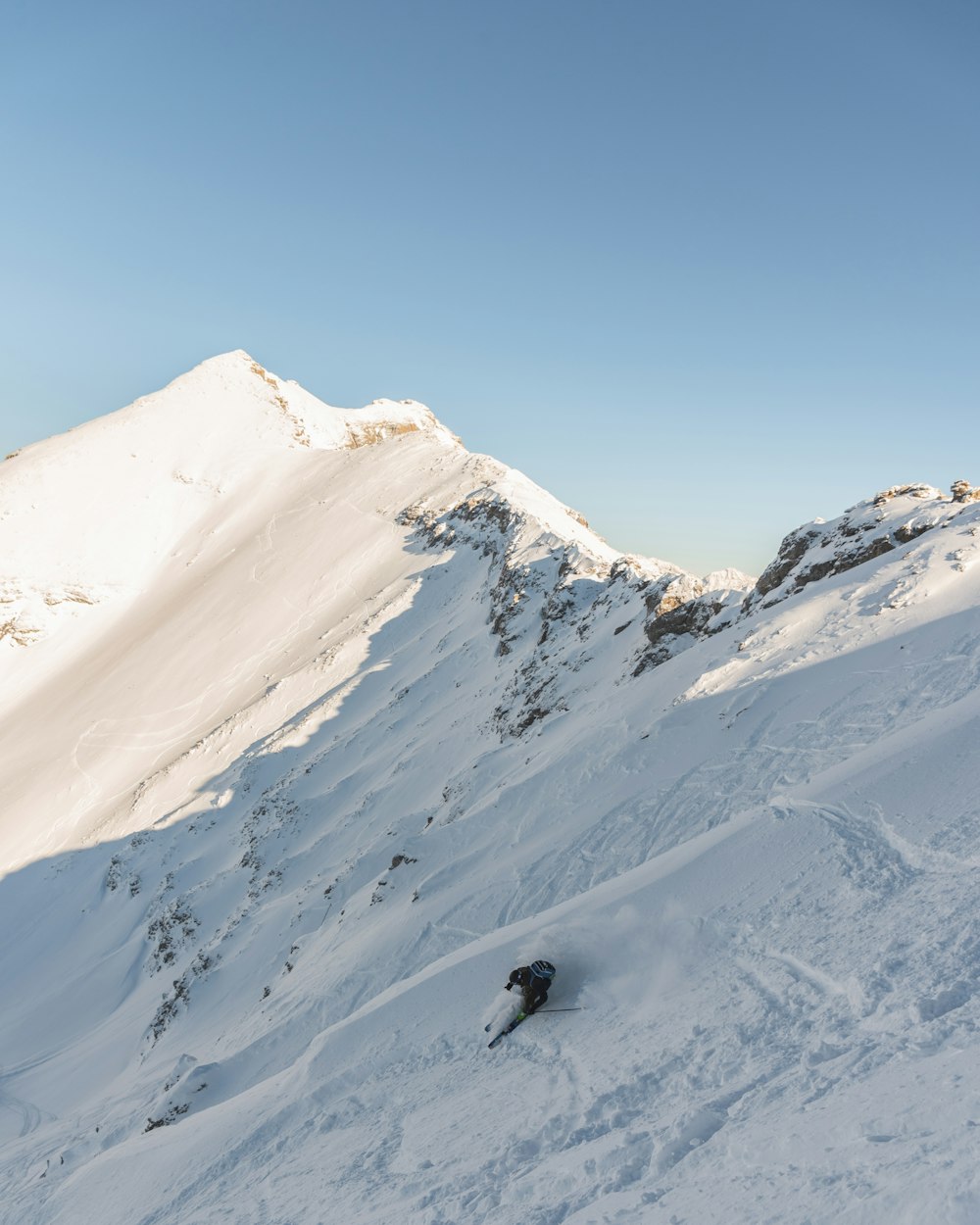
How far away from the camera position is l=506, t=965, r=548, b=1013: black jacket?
30.3 ft

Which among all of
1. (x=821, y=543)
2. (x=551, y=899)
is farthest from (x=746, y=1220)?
(x=821, y=543)

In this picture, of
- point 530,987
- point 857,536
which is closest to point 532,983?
point 530,987

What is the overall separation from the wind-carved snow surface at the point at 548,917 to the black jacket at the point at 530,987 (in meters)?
0.22

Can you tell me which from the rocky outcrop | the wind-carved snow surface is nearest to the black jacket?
the wind-carved snow surface

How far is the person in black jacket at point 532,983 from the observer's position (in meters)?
9.23

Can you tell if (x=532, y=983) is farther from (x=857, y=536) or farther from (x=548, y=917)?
(x=857, y=536)

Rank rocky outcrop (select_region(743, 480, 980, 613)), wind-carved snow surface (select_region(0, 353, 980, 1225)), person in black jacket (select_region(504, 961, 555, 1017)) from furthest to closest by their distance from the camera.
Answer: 1. rocky outcrop (select_region(743, 480, 980, 613))
2. person in black jacket (select_region(504, 961, 555, 1017))
3. wind-carved snow surface (select_region(0, 353, 980, 1225))

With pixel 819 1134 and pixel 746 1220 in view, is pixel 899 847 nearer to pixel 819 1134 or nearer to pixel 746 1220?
pixel 819 1134

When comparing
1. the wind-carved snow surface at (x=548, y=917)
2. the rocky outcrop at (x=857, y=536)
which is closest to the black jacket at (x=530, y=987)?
the wind-carved snow surface at (x=548, y=917)

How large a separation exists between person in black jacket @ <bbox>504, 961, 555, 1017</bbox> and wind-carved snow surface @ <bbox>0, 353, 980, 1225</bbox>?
0.23 metres

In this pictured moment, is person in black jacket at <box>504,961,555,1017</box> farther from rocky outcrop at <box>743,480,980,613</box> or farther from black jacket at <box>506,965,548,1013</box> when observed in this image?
rocky outcrop at <box>743,480,980,613</box>

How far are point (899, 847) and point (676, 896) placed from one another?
3.02 meters

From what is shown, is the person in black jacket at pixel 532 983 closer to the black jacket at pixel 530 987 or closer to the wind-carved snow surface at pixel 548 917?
the black jacket at pixel 530 987

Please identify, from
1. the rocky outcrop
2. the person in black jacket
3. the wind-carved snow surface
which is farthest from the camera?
the rocky outcrop
